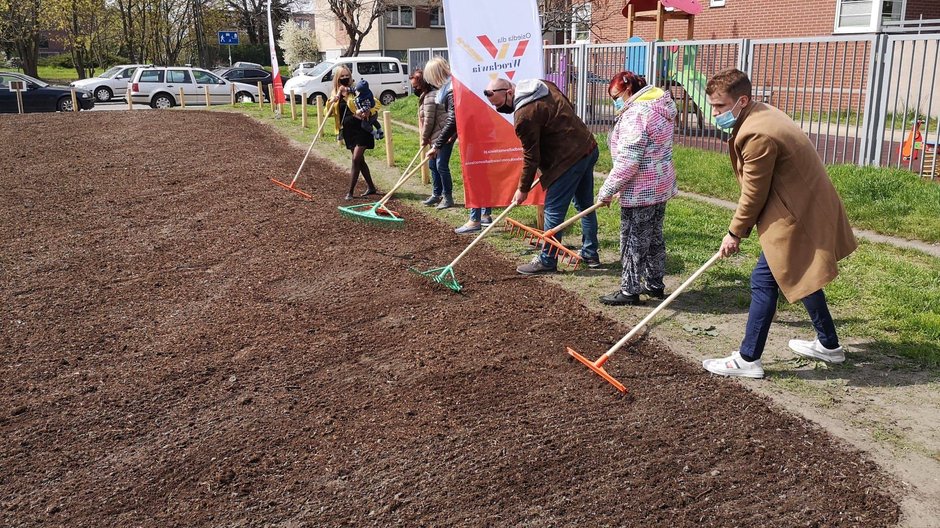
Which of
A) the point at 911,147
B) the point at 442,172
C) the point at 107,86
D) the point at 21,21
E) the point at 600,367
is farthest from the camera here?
the point at 21,21

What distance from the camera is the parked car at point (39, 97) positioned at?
2438 cm

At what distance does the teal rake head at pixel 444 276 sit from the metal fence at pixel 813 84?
3.58 metres

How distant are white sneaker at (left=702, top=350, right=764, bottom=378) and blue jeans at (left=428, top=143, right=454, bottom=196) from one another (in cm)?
509

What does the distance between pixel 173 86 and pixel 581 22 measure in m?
13.8

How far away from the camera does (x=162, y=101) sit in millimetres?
26344

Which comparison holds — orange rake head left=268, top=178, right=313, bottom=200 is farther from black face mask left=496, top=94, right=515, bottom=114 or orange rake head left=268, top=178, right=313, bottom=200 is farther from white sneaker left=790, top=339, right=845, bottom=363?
white sneaker left=790, top=339, right=845, bottom=363

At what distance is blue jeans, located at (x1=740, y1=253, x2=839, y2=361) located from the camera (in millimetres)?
4379

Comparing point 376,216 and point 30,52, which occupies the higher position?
point 30,52

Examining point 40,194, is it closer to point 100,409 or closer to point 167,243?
point 167,243

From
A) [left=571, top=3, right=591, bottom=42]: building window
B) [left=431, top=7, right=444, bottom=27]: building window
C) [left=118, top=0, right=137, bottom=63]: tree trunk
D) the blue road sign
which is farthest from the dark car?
[left=431, top=7, right=444, bottom=27]: building window

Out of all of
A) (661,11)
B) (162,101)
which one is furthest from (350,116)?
(162,101)

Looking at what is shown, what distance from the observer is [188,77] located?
26828mm

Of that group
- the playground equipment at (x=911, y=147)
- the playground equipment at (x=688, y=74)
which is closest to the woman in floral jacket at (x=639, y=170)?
the playground equipment at (x=911, y=147)

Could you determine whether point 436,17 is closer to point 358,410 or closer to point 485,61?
point 485,61
